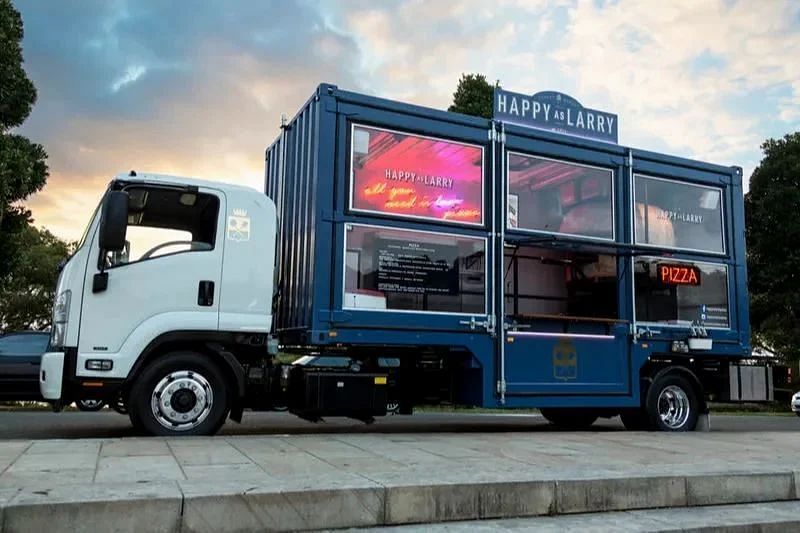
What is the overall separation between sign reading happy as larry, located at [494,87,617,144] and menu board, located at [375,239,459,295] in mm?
2080

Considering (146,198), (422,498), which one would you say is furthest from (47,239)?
(422,498)

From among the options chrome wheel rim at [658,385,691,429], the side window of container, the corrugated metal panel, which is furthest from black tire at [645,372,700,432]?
the side window of container

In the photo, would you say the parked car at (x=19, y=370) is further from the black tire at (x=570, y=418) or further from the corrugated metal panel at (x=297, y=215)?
the black tire at (x=570, y=418)

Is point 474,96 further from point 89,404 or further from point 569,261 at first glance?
point 89,404

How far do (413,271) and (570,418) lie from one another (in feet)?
→ 14.6

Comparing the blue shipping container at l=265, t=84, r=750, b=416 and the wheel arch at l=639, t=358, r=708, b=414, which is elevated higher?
the blue shipping container at l=265, t=84, r=750, b=416

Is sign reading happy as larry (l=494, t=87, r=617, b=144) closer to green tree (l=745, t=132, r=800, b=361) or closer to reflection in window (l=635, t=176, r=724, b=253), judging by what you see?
reflection in window (l=635, t=176, r=724, b=253)

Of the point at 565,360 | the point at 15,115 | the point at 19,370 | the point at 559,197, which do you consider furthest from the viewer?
the point at 15,115

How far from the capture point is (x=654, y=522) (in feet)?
15.5

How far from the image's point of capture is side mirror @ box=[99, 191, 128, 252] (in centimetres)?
A: 696

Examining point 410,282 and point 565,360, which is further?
point 565,360

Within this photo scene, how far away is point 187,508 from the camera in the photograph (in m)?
3.99

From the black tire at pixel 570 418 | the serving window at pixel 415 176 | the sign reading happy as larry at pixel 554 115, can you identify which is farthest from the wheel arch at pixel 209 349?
the black tire at pixel 570 418

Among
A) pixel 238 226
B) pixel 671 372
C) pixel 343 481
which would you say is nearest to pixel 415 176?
pixel 238 226
